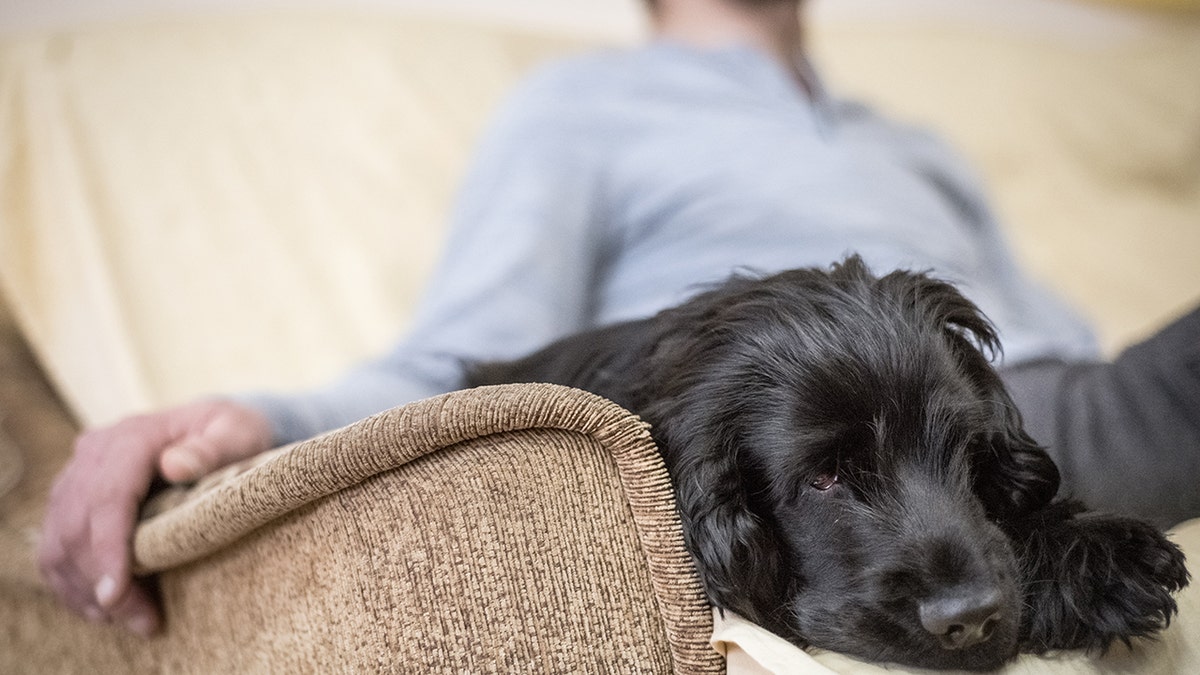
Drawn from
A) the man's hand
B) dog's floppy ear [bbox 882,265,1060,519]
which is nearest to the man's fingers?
the man's hand

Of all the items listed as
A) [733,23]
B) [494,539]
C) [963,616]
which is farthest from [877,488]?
[733,23]

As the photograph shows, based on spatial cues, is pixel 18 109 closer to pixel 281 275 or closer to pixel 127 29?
pixel 127 29

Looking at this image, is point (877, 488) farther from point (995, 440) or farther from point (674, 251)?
point (674, 251)

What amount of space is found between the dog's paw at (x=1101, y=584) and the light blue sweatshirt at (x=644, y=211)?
417mm

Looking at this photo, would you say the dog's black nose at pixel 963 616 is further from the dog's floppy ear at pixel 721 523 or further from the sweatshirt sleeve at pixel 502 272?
the sweatshirt sleeve at pixel 502 272

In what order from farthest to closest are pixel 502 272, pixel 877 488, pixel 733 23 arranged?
pixel 733 23, pixel 502 272, pixel 877 488

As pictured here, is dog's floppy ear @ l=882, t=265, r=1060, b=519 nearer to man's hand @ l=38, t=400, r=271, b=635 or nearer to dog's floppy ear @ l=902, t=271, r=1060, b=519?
dog's floppy ear @ l=902, t=271, r=1060, b=519

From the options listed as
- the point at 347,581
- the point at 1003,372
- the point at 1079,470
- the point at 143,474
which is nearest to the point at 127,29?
the point at 143,474

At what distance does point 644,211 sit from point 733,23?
537 mm

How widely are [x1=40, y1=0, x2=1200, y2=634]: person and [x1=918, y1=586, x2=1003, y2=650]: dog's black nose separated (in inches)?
12.6

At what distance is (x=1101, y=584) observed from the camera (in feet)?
2.42

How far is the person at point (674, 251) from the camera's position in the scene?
99 cm

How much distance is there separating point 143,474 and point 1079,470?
41.2 inches

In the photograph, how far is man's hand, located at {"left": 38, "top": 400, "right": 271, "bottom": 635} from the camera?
96cm
